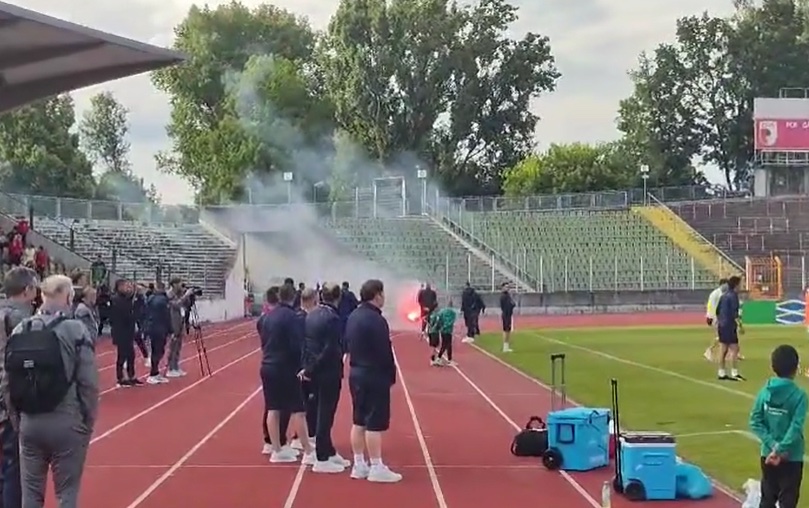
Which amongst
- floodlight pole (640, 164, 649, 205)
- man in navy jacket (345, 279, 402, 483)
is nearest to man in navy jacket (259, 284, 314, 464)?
man in navy jacket (345, 279, 402, 483)

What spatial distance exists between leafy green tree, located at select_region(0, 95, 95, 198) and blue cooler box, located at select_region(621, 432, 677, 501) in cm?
7213

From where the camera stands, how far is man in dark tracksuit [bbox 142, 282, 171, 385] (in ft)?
78.7

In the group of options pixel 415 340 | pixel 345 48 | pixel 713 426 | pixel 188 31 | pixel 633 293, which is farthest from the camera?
pixel 188 31

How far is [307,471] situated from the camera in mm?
13250

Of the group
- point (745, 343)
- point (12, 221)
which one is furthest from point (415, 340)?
point (12, 221)

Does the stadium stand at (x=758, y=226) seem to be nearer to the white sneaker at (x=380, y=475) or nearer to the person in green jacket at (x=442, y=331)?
the person in green jacket at (x=442, y=331)

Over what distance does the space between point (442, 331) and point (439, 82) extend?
54943 millimetres

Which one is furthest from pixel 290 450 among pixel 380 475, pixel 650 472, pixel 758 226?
pixel 758 226

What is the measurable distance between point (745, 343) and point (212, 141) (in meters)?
54.9

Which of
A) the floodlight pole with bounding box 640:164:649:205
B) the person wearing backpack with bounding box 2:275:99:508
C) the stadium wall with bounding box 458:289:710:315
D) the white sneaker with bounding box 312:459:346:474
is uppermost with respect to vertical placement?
the floodlight pole with bounding box 640:164:649:205

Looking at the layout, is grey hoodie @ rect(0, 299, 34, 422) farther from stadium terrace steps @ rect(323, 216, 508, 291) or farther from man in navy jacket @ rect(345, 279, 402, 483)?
stadium terrace steps @ rect(323, 216, 508, 291)

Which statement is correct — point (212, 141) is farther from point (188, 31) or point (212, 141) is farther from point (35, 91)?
point (35, 91)

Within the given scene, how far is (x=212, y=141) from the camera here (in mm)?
83250

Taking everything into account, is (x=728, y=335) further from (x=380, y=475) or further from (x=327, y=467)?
(x=380, y=475)
